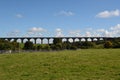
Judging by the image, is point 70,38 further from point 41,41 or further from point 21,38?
point 21,38

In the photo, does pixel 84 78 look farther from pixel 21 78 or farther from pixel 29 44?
pixel 29 44

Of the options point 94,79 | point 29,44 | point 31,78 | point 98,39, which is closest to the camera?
point 94,79

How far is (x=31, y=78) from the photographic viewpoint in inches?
671

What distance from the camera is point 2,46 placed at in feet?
312

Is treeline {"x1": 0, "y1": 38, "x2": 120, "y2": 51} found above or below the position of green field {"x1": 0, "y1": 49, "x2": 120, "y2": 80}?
above

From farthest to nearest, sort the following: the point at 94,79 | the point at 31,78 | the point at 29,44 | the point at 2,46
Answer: the point at 29,44 < the point at 2,46 < the point at 31,78 < the point at 94,79

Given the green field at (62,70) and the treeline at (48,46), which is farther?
the treeline at (48,46)

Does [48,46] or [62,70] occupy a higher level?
[48,46]

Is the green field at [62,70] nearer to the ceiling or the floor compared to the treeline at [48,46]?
nearer to the floor

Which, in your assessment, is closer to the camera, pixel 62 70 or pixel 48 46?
pixel 62 70

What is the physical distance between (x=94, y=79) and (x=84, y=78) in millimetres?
871

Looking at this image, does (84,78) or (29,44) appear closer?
(84,78)

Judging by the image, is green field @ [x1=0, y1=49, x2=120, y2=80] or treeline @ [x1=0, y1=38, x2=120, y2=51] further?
treeline @ [x1=0, y1=38, x2=120, y2=51]

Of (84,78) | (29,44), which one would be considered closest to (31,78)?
(84,78)
